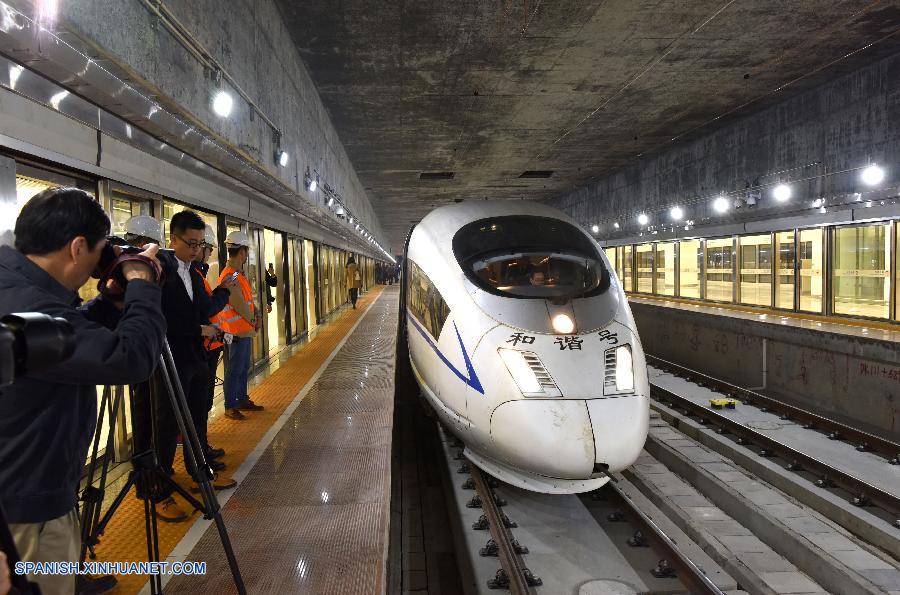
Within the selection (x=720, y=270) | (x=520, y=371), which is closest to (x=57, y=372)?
(x=520, y=371)

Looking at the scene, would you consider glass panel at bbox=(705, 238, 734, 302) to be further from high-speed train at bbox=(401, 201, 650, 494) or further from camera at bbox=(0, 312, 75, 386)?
camera at bbox=(0, 312, 75, 386)

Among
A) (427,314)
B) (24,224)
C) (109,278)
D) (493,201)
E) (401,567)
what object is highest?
(493,201)

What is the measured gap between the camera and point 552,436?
4219 mm

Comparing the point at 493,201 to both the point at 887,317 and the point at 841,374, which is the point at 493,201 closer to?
the point at 841,374

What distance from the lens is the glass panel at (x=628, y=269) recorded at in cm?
2106

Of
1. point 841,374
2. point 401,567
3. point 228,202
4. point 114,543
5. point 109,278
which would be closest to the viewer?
point 109,278

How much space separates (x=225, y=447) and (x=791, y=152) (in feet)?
38.0

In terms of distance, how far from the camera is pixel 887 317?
33.8 feet

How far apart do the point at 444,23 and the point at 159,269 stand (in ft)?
21.3

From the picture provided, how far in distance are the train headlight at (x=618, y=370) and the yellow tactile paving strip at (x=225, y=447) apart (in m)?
3.05

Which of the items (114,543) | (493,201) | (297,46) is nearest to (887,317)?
(493,201)

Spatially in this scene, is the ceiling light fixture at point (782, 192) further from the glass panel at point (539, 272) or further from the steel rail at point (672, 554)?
the steel rail at point (672, 554)

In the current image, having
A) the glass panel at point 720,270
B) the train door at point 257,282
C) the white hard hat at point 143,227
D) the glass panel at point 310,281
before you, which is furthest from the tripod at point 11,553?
the glass panel at point 720,270

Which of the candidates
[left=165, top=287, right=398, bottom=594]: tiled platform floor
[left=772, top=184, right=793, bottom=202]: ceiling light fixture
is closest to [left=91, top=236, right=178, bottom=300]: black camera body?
[left=165, top=287, right=398, bottom=594]: tiled platform floor
